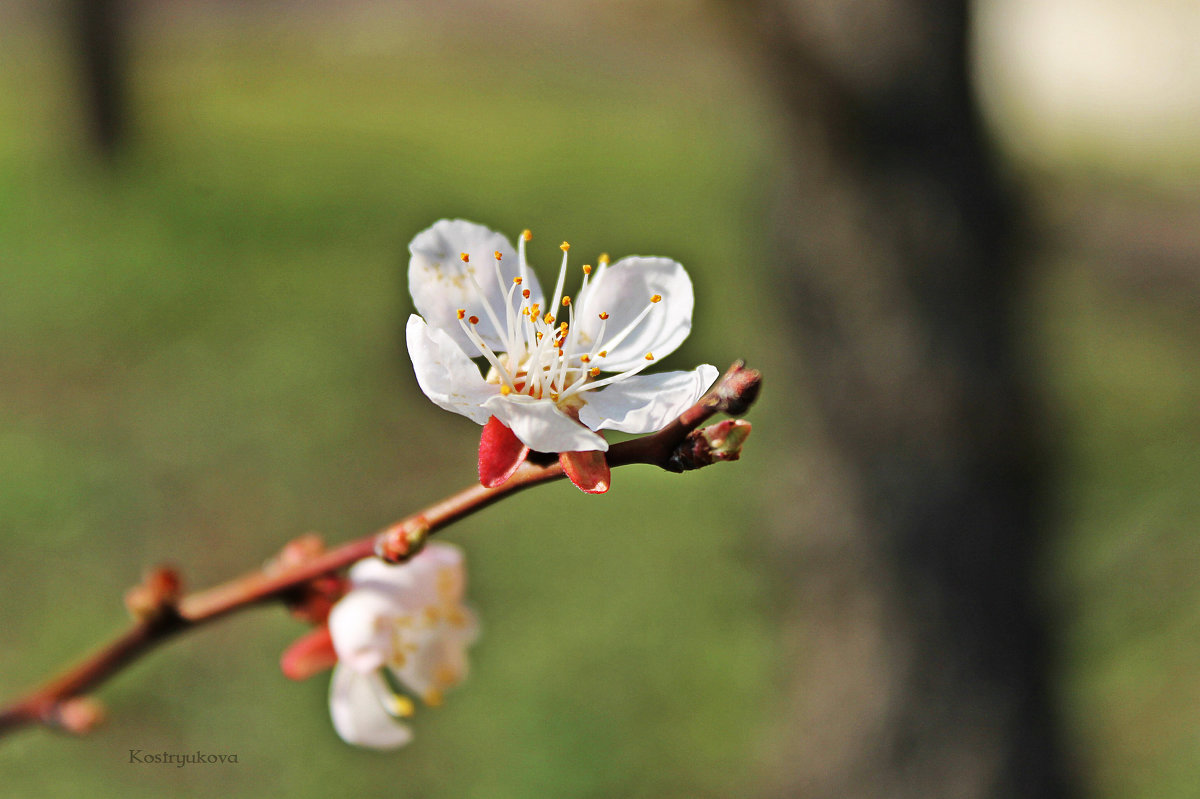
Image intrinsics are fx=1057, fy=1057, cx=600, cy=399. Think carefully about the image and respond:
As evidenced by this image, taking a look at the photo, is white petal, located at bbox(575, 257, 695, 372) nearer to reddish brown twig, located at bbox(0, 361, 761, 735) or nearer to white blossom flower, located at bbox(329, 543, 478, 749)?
reddish brown twig, located at bbox(0, 361, 761, 735)

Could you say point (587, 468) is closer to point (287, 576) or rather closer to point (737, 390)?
point (737, 390)

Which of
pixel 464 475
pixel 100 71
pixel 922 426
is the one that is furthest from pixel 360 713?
pixel 100 71

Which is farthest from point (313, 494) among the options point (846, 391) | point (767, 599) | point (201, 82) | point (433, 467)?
point (201, 82)

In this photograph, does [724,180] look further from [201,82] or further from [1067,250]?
[201,82]

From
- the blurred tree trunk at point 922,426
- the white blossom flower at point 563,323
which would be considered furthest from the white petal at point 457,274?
the blurred tree trunk at point 922,426

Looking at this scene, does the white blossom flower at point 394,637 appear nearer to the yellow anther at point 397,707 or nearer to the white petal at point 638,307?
the yellow anther at point 397,707

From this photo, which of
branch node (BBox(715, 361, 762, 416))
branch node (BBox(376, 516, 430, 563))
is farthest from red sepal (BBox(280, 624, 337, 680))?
A: branch node (BBox(715, 361, 762, 416))
